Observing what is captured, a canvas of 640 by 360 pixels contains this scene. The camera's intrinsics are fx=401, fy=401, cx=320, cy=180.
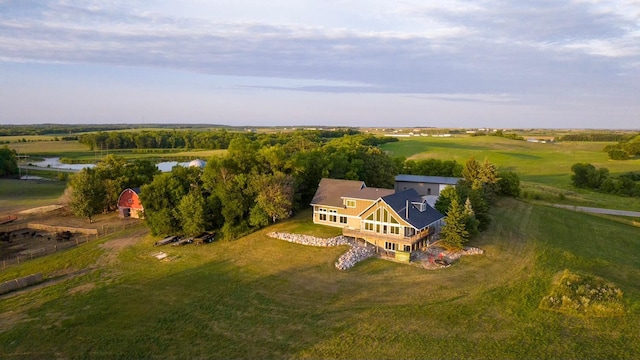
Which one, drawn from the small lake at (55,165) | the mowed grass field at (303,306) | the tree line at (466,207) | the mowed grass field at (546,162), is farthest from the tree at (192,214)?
the small lake at (55,165)

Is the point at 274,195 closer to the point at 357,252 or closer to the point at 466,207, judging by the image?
the point at 357,252

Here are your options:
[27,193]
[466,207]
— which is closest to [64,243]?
[27,193]

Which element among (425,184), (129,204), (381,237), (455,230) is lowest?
(129,204)

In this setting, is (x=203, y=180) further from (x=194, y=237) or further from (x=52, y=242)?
(x=52, y=242)

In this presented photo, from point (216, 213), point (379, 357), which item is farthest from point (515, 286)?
point (216, 213)

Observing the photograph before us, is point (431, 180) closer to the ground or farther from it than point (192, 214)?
farther from it

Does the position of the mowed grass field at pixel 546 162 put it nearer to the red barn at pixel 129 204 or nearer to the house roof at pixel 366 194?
the house roof at pixel 366 194

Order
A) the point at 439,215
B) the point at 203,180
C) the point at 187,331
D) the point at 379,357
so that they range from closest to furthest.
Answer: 1. the point at 379,357
2. the point at 187,331
3. the point at 439,215
4. the point at 203,180
